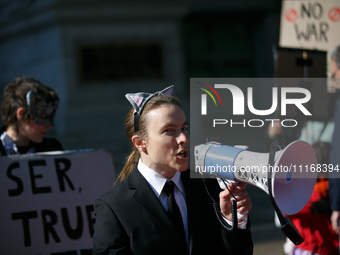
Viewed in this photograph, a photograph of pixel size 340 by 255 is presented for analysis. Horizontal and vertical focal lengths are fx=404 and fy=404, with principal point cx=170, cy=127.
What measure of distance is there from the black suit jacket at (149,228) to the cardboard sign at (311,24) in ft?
9.66

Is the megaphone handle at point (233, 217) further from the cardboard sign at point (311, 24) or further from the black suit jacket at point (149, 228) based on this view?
the cardboard sign at point (311, 24)

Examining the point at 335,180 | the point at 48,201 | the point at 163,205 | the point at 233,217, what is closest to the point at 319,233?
the point at 335,180

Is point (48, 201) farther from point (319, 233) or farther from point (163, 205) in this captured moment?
point (319, 233)

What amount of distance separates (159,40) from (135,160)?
28.3 feet

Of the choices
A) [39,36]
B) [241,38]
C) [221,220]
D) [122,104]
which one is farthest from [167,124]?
[241,38]

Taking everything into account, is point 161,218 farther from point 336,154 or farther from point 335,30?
point 335,30

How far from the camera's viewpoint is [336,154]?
2.96 m

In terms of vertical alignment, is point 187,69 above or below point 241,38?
below

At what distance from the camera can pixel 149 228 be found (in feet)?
6.34

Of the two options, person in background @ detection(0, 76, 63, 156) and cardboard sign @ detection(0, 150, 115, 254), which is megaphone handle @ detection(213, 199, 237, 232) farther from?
person in background @ detection(0, 76, 63, 156)

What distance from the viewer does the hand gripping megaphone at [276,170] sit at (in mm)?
1723

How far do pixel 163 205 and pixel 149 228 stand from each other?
0.15 meters

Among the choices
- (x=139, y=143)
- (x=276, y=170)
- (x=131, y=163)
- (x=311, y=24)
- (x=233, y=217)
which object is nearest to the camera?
(x=276, y=170)

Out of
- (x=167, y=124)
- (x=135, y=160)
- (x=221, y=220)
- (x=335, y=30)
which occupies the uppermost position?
(x=335, y=30)
